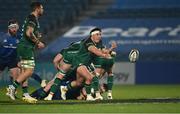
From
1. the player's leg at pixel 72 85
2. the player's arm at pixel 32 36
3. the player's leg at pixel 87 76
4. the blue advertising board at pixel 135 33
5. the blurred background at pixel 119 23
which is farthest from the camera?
the blue advertising board at pixel 135 33

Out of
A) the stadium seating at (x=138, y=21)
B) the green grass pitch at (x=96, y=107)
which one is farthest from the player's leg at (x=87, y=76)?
the stadium seating at (x=138, y=21)

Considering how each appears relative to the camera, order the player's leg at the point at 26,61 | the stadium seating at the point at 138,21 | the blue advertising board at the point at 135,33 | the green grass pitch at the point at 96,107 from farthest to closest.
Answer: the stadium seating at the point at 138,21 → the blue advertising board at the point at 135,33 → the player's leg at the point at 26,61 → the green grass pitch at the point at 96,107

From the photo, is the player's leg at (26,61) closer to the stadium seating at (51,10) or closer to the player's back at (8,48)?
the player's back at (8,48)

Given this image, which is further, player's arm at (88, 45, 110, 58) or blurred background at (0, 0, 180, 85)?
blurred background at (0, 0, 180, 85)

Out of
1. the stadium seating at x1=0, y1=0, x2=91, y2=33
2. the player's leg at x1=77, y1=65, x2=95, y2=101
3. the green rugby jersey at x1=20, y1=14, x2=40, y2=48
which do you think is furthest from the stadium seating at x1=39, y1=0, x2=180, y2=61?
the green rugby jersey at x1=20, y1=14, x2=40, y2=48

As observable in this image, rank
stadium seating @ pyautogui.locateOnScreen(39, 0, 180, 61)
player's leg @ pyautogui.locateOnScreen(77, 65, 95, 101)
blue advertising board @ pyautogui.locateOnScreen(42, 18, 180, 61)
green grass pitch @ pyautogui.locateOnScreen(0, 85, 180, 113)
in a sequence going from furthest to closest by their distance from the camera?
stadium seating @ pyautogui.locateOnScreen(39, 0, 180, 61) < blue advertising board @ pyautogui.locateOnScreen(42, 18, 180, 61) < player's leg @ pyautogui.locateOnScreen(77, 65, 95, 101) < green grass pitch @ pyautogui.locateOnScreen(0, 85, 180, 113)

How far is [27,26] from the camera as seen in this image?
13.7 m

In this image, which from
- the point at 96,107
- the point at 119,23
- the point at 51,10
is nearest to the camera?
the point at 96,107

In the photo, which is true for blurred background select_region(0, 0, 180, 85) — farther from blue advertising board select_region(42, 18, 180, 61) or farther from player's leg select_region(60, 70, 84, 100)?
player's leg select_region(60, 70, 84, 100)

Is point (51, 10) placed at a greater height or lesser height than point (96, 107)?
greater

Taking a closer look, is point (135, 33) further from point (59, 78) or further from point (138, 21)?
point (59, 78)

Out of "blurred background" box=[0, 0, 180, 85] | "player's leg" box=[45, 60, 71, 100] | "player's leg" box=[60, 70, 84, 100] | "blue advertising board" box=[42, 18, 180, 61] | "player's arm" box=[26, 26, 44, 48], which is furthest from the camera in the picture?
"blue advertising board" box=[42, 18, 180, 61]

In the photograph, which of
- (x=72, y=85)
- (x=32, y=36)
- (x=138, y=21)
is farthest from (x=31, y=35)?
(x=138, y=21)

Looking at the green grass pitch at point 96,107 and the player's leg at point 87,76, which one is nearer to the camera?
the green grass pitch at point 96,107
